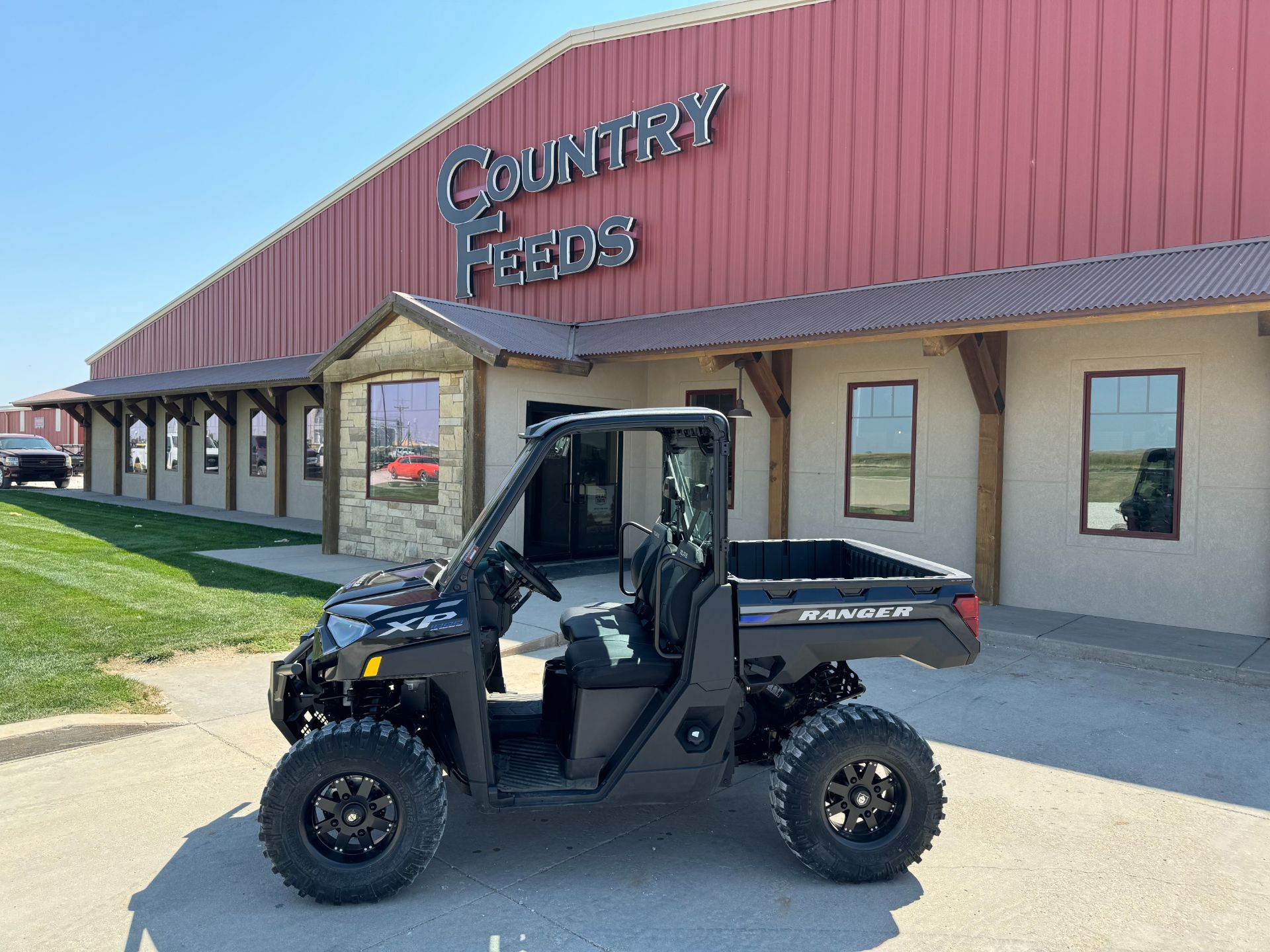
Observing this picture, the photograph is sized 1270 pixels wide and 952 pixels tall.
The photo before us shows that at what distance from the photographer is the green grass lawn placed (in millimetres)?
5977

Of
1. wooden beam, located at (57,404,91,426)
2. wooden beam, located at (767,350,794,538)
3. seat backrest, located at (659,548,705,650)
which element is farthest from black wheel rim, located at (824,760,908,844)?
wooden beam, located at (57,404,91,426)

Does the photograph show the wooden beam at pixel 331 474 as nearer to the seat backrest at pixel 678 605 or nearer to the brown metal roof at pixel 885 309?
the brown metal roof at pixel 885 309

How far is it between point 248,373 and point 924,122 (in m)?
16.4

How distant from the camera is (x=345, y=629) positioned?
140 inches

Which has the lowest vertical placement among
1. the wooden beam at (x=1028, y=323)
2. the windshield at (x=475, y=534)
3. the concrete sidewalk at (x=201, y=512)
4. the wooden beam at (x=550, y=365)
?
the concrete sidewalk at (x=201, y=512)

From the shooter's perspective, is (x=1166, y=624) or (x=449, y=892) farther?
(x=1166, y=624)

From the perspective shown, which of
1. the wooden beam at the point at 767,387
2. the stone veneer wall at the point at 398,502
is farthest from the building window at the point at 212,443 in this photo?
the wooden beam at the point at 767,387

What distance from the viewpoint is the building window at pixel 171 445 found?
2361 centimetres

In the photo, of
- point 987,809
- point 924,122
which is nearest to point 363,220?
point 924,122

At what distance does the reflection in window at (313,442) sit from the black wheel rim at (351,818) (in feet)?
55.3

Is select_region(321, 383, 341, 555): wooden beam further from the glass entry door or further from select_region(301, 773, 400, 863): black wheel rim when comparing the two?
select_region(301, 773, 400, 863): black wheel rim

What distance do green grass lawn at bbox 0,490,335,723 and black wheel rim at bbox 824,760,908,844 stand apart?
180 inches

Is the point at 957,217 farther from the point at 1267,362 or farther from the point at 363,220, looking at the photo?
the point at 363,220

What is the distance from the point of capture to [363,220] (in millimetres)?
19062
